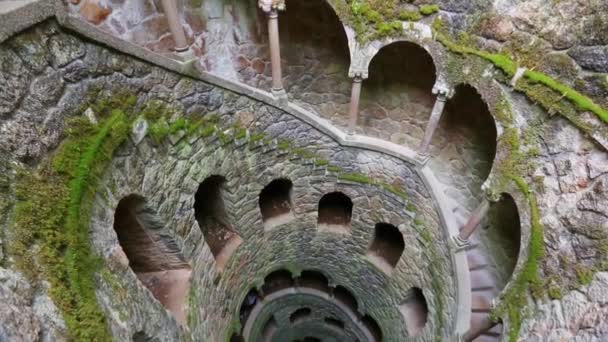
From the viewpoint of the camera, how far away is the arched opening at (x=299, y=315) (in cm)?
1206

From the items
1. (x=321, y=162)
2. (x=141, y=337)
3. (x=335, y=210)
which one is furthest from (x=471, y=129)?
(x=141, y=337)

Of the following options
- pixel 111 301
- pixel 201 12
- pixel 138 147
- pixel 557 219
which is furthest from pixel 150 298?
pixel 557 219

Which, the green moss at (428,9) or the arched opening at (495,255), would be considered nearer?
the green moss at (428,9)

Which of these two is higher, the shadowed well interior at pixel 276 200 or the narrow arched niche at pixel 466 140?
the narrow arched niche at pixel 466 140

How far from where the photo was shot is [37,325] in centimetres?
260

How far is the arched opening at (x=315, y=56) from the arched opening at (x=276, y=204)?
202cm

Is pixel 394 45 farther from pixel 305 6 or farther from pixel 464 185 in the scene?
pixel 464 185

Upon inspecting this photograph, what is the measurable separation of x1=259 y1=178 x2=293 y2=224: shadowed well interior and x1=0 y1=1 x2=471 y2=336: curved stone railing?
2.07 m

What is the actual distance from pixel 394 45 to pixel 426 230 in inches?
144

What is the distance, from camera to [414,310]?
834cm

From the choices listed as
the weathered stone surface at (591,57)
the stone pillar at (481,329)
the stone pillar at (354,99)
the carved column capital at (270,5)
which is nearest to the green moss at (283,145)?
the stone pillar at (354,99)

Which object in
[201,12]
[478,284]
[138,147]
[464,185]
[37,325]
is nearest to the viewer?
[37,325]

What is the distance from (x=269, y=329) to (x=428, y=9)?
33.1 ft

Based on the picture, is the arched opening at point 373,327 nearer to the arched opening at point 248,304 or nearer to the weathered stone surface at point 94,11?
the arched opening at point 248,304
